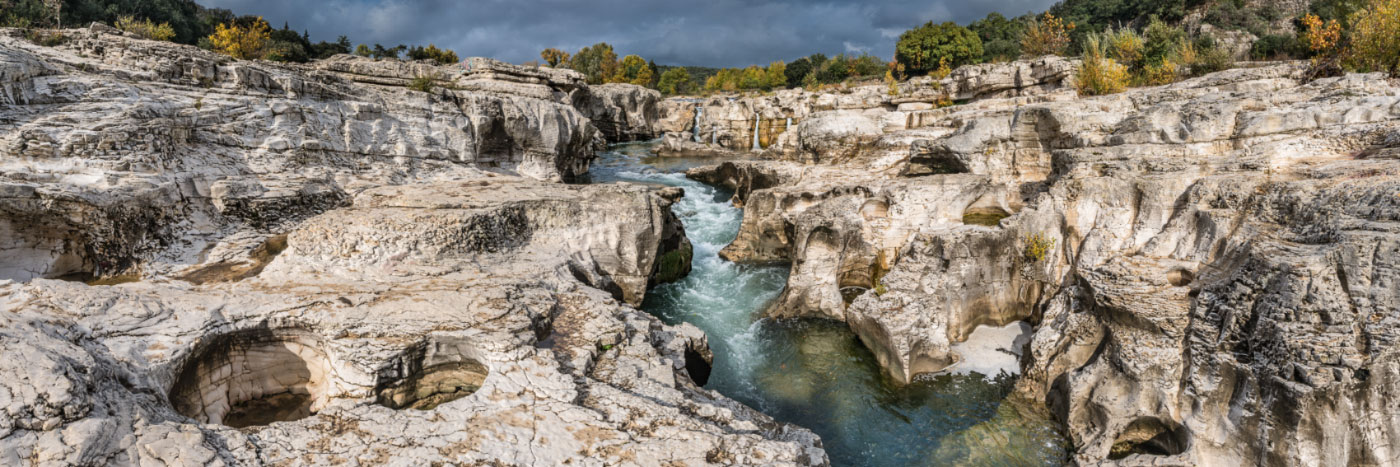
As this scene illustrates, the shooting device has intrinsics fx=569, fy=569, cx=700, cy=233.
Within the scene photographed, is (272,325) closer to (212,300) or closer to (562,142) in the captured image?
(212,300)

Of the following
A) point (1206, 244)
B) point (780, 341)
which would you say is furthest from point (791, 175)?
point (1206, 244)

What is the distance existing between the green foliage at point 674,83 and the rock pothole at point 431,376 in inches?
1999

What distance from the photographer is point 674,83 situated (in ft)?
191

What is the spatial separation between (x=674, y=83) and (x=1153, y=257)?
52.1 meters

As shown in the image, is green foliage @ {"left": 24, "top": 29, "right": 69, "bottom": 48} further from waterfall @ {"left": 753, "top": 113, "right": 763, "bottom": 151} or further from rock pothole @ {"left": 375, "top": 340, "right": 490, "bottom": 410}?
waterfall @ {"left": 753, "top": 113, "right": 763, "bottom": 151}

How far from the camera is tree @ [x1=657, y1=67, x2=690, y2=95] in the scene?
2242 inches

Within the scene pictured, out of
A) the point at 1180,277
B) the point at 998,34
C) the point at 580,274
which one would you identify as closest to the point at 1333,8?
the point at 998,34

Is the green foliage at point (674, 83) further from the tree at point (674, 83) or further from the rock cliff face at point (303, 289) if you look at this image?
the rock cliff face at point (303, 289)

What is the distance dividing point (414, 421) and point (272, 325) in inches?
113

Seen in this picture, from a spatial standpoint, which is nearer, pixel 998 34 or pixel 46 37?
pixel 46 37

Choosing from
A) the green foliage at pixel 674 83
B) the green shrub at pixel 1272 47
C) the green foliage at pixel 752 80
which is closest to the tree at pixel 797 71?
the green foliage at pixel 752 80

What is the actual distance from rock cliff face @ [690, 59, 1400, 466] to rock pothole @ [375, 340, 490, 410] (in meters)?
7.44

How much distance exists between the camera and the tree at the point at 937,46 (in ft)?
148

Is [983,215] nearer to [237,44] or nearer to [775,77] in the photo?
[237,44]
